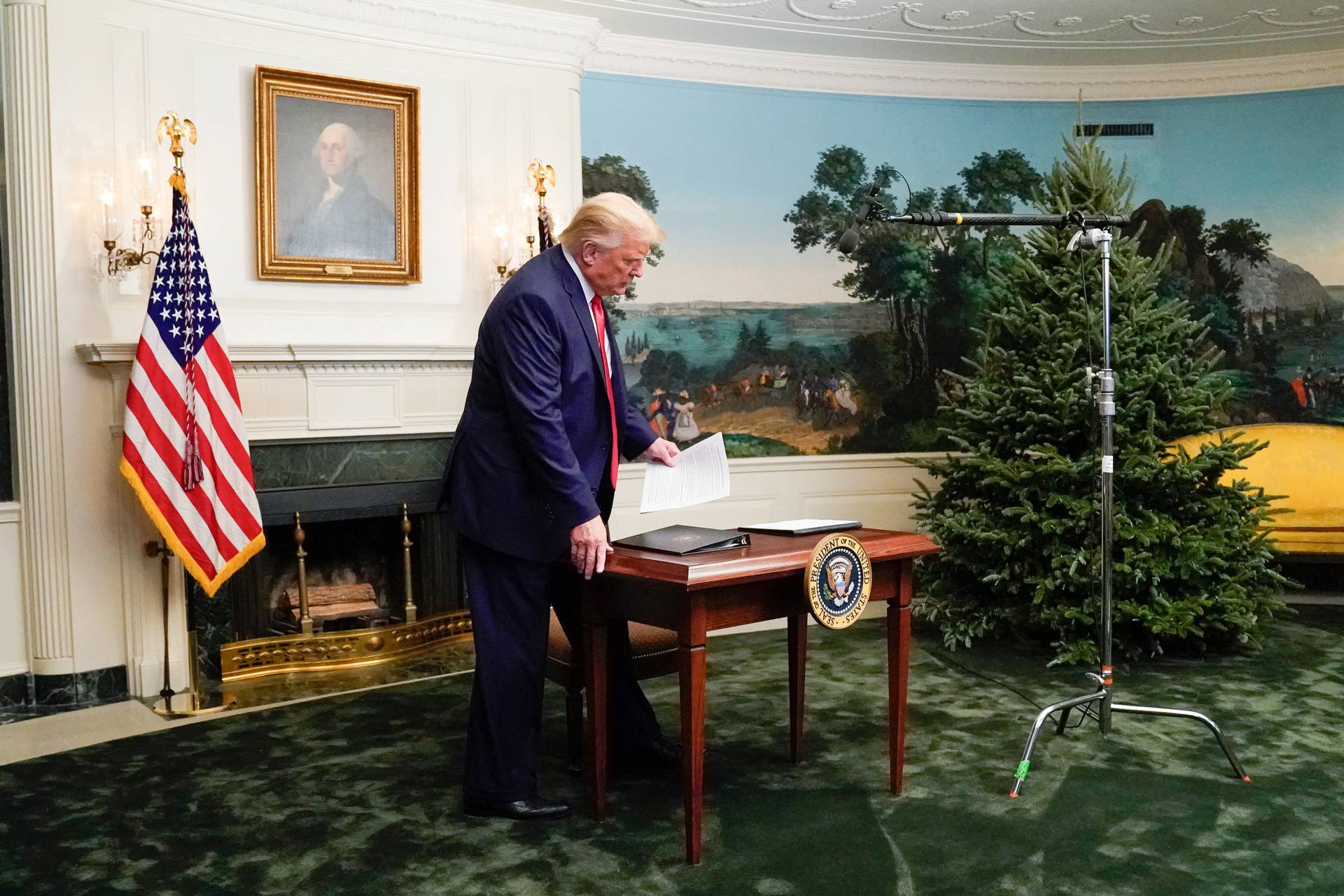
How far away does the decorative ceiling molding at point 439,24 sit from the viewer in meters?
5.85

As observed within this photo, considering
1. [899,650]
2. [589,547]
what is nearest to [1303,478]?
[899,650]

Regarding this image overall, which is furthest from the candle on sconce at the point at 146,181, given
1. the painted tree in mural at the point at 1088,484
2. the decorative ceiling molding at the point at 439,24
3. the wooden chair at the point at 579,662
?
the painted tree in mural at the point at 1088,484

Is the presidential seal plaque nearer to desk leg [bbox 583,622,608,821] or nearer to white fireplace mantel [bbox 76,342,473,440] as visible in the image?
desk leg [bbox 583,622,608,821]

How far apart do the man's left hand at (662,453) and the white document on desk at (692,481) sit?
94 millimetres

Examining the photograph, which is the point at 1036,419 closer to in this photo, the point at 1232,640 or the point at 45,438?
the point at 1232,640

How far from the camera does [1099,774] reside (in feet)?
13.1

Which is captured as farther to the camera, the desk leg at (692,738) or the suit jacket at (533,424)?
the suit jacket at (533,424)

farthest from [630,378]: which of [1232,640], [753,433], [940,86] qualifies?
[1232,640]

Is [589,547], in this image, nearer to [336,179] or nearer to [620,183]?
[336,179]

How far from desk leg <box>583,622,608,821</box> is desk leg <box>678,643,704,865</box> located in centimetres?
37

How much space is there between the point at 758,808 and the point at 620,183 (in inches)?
175

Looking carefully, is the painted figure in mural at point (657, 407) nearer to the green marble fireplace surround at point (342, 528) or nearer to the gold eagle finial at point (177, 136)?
the green marble fireplace surround at point (342, 528)

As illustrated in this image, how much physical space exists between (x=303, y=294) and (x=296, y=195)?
0.52 meters

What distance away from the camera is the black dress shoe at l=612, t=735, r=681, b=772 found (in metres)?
4.07
